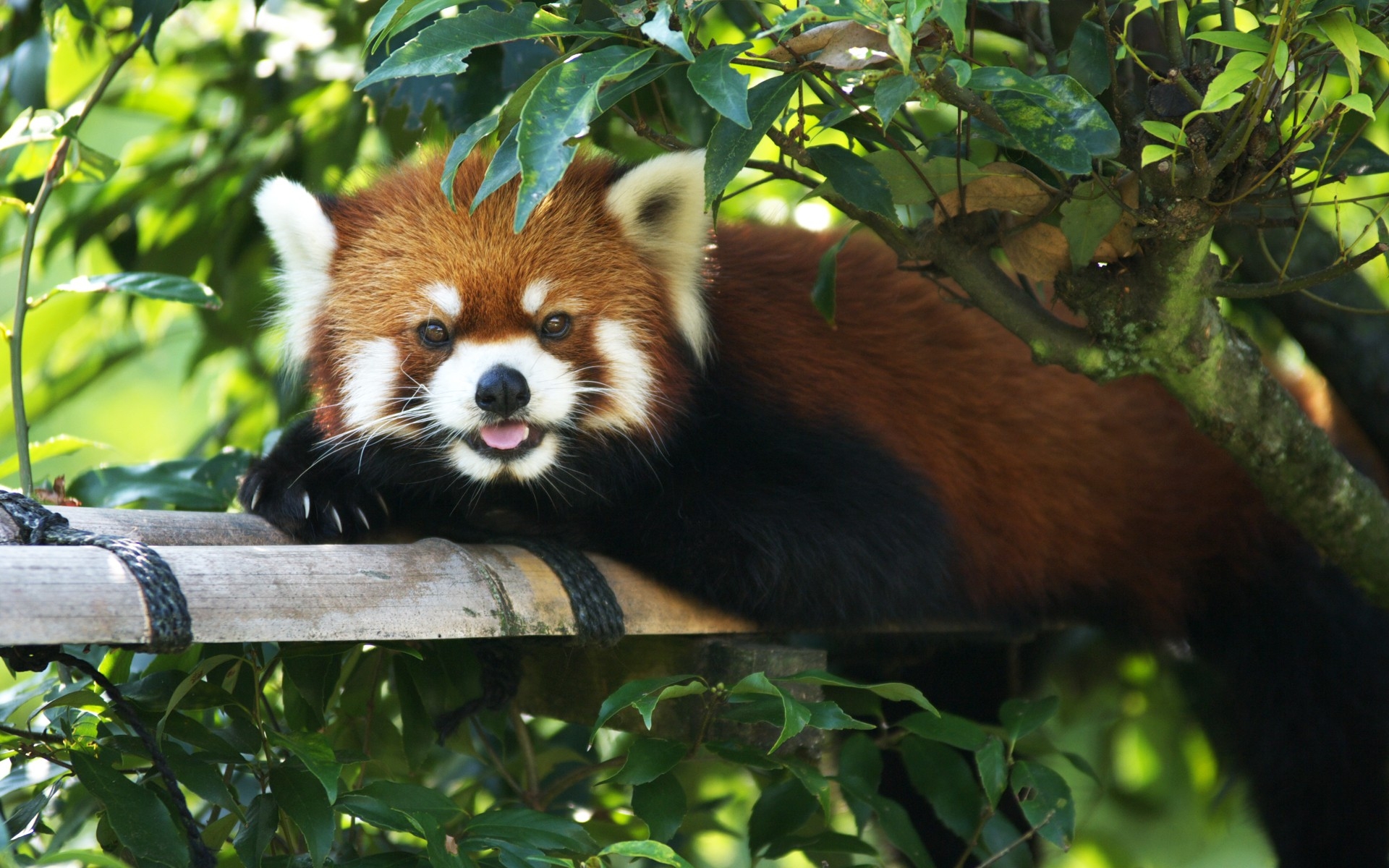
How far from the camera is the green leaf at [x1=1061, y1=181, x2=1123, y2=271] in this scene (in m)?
1.66

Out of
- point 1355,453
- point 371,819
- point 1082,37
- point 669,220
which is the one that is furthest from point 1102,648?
point 371,819

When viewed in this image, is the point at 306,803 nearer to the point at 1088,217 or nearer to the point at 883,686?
the point at 883,686

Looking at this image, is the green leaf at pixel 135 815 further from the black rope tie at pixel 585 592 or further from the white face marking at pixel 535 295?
the white face marking at pixel 535 295

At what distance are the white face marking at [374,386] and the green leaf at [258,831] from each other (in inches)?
25.0

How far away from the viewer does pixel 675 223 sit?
219 centimetres

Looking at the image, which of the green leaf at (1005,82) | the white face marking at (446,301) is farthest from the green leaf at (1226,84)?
the white face marking at (446,301)

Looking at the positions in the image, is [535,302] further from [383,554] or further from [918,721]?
[918,721]

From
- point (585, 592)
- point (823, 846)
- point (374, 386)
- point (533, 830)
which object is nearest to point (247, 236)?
point (374, 386)

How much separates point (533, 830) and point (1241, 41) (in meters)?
1.32

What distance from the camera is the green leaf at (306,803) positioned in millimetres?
1605

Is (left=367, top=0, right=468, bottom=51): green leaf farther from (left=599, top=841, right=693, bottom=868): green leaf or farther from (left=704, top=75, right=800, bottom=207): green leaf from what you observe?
(left=599, top=841, right=693, bottom=868): green leaf

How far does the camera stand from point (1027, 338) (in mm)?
1879

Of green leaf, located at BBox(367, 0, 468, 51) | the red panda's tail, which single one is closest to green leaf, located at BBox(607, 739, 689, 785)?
green leaf, located at BBox(367, 0, 468, 51)

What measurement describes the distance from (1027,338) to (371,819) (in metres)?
1.15
